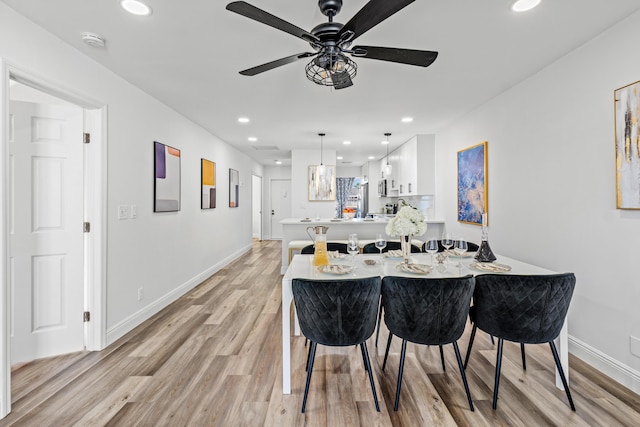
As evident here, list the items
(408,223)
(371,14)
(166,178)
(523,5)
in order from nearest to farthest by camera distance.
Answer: (371,14), (523,5), (408,223), (166,178)

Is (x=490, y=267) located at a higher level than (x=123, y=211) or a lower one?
lower

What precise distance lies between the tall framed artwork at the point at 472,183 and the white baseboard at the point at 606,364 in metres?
1.59

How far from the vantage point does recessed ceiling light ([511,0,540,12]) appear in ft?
5.85

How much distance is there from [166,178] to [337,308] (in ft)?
9.45

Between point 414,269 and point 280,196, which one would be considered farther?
point 280,196

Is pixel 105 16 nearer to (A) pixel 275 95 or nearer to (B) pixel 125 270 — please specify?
(A) pixel 275 95

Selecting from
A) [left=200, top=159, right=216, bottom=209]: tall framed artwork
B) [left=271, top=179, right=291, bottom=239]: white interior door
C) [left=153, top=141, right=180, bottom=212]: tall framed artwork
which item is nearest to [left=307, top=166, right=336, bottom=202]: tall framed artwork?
[left=200, top=159, right=216, bottom=209]: tall framed artwork

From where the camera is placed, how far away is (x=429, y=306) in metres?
1.74

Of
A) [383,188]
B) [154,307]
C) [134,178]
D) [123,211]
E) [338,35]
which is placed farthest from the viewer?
[383,188]

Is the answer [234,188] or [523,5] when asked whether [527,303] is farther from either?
[234,188]

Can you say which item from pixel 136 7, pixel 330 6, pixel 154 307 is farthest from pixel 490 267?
pixel 154 307

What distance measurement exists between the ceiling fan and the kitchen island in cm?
319

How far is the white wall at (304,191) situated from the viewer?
6402mm

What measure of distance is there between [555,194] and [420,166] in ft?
8.80
